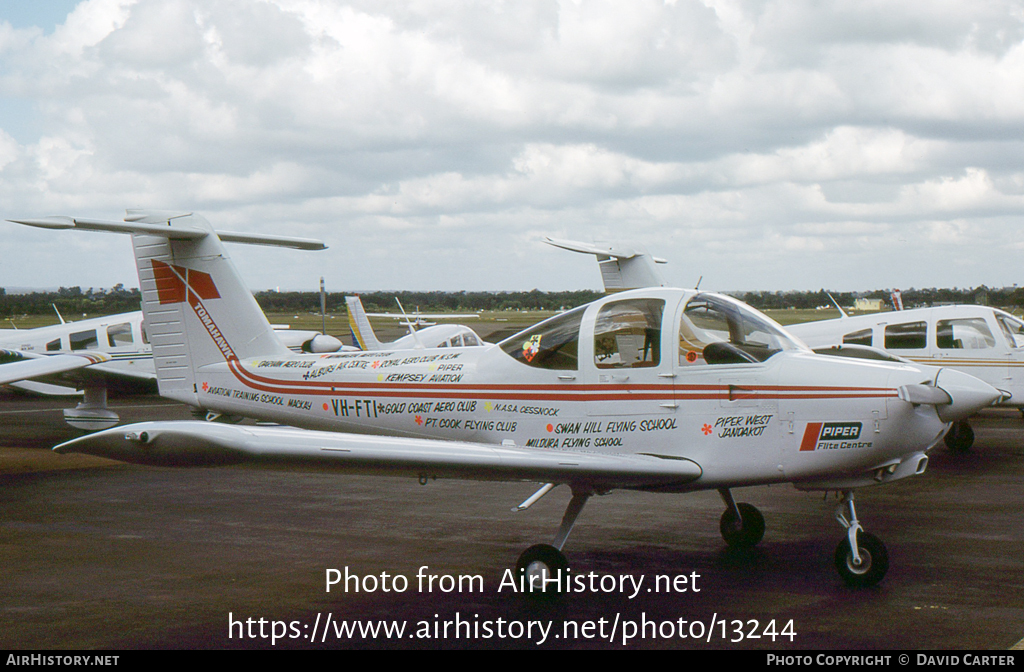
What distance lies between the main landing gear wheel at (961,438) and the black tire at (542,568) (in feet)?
32.4

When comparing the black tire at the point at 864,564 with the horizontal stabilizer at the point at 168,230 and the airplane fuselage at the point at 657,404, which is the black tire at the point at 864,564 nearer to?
the airplane fuselage at the point at 657,404

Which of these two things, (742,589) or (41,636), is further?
(742,589)

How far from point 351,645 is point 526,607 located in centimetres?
130

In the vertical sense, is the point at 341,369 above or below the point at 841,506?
above

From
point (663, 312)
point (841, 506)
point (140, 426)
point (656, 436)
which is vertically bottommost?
point (841, 506)

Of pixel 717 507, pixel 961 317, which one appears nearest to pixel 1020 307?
pixel 961 317

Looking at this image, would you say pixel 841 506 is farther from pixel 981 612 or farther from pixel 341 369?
pixel 341 369

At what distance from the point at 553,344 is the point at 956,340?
419 inches

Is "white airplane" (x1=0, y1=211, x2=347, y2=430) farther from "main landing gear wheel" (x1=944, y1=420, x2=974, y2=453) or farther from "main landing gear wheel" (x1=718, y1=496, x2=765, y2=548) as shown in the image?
"main landing gear wheel" (x1=944, y1=420, x2=974, y2=453)

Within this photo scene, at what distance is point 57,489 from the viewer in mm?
11211

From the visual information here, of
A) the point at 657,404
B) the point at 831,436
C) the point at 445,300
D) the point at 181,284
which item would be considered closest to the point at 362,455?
the point at 657,404

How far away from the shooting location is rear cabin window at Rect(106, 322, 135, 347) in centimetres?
1992

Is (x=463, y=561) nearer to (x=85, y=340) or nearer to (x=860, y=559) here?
(x=860, y=559)

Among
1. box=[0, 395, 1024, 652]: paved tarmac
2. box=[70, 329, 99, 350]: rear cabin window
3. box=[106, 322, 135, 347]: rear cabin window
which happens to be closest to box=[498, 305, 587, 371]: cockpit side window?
box=[0, 395, 1024, 652]: paved tarmac
